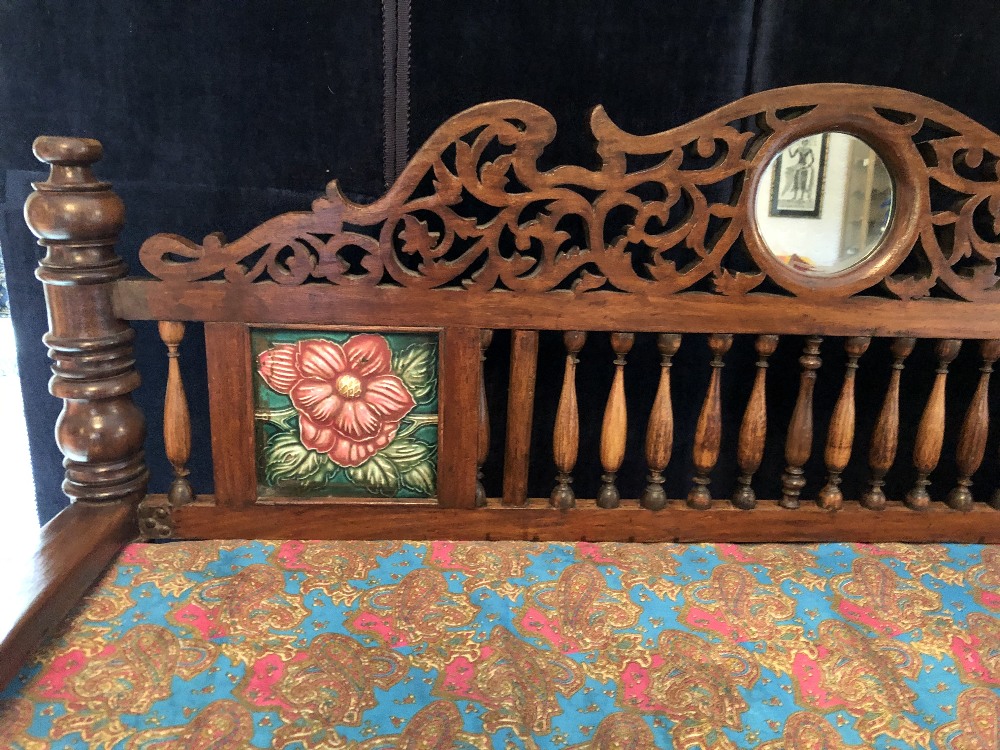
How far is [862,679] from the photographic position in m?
0.84

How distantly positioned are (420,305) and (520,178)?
211 mm

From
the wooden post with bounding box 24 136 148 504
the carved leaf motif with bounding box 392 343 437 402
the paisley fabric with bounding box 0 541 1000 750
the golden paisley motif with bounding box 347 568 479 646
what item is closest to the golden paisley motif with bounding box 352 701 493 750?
the paisley fabric with bounding box 0 541 1000 750

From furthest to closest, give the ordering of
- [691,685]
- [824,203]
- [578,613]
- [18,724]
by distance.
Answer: [824,203], [578,613], [691,685], [18,724]

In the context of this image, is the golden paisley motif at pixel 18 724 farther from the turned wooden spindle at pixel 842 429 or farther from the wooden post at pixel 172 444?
the turned wooden spindle at pixel 842 429

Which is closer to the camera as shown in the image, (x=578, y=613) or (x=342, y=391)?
(x=578, y=613)

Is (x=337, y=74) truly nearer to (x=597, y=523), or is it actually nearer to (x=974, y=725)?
(x=597, y=523)

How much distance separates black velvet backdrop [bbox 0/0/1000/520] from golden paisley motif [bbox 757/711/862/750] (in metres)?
0.82

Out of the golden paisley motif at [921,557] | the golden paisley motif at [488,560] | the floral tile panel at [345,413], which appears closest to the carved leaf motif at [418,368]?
the floral tile panel at [345,413]

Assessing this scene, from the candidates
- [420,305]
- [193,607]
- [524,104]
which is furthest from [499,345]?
[193,607]

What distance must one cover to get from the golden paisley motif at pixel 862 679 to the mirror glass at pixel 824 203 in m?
0.48

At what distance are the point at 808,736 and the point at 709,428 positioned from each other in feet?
1.40

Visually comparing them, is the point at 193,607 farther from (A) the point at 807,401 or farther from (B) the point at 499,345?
(A) the point at 807,401

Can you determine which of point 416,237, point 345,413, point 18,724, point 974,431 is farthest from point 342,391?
point 974,431

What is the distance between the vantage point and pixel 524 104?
957 mm
